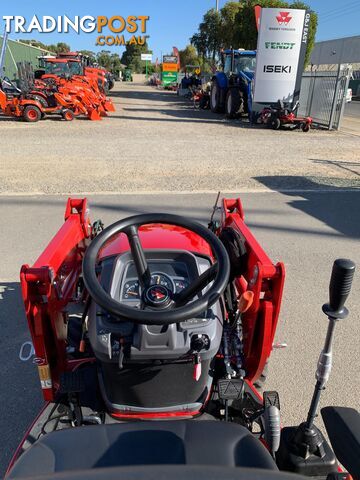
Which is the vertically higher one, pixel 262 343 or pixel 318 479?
pixel 262 343

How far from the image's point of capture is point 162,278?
1.81m

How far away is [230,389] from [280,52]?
14142mm

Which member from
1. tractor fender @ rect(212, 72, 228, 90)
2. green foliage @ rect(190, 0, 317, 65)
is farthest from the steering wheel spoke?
green foliage @ rect(190, 0, 317, 65)

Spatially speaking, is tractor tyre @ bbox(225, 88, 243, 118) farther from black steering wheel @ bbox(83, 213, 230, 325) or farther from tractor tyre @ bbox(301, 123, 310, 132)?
black steering wheel @ bbox(83, 213, 230, 325)

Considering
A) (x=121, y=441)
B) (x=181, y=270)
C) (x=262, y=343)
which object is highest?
(x=181, y=270)

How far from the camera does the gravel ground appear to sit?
7.04m

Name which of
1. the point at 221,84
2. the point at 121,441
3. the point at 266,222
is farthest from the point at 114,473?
the point at 221,84

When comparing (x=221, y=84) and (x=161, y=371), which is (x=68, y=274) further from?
(x=221, y=84)

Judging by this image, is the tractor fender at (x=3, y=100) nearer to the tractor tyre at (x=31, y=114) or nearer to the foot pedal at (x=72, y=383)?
the tractor tyre at (x=31, y=114)

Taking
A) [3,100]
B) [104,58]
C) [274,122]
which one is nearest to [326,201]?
[274,122]

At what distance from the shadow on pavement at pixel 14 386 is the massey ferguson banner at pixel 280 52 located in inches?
505

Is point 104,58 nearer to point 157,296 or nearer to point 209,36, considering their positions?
point 209,36

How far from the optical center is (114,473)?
0.92 meters

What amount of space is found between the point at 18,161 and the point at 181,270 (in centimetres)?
760
